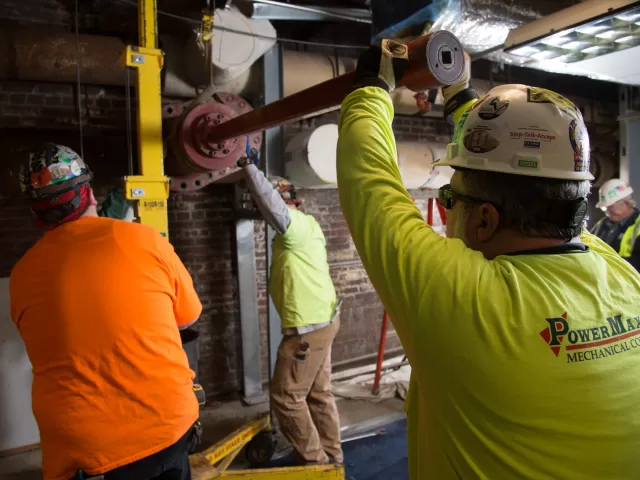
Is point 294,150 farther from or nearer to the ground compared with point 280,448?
farther from the ground

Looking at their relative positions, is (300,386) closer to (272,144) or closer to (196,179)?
(196,179)

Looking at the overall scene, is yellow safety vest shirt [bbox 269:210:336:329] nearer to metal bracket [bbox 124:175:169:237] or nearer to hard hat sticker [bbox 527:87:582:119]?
metal bracket [bbox 124:175:169:237]

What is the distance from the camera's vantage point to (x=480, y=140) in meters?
1.00

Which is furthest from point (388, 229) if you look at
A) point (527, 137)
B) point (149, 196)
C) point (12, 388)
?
point (12, 388)

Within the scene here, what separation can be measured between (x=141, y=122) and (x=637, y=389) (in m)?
2.27

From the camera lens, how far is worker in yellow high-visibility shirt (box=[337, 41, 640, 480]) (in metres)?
0.87

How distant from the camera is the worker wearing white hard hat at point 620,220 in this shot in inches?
166

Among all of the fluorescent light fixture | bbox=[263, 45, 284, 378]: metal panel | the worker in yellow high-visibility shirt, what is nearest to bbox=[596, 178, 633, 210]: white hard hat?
the fluorescent light fixture

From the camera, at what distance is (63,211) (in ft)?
6.15

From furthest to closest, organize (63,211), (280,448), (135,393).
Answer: (280,448) < (63,211) < (135,393)

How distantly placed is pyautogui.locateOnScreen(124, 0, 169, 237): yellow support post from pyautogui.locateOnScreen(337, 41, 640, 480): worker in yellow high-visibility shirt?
163 centimetres

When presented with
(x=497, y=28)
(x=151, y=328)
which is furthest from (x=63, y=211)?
(x=497, y=28)

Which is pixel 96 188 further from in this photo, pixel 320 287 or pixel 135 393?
pixel 135 393

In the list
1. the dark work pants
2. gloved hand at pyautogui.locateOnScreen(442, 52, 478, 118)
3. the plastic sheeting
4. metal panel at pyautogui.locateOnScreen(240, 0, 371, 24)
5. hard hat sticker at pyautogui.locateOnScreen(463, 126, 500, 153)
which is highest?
metal panel at pyautogui.locateOnScreen(240, 0, 371, 24)
